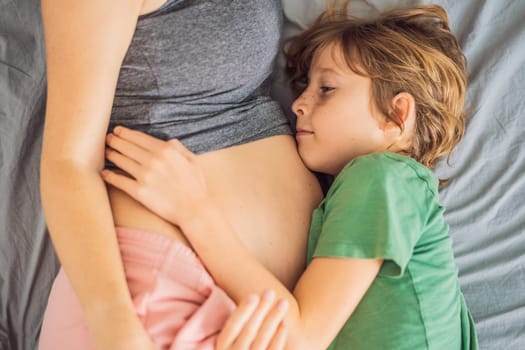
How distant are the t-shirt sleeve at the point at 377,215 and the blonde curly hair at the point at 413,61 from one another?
0.57 ft

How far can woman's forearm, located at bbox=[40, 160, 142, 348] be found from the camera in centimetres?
74

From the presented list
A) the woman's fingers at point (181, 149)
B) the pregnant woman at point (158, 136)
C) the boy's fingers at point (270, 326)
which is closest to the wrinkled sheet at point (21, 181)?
the pregnant woman at point (158, 136)

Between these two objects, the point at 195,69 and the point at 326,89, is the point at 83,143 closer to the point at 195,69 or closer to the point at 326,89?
the point at 195,69

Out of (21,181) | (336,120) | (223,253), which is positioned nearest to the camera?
(223,253)

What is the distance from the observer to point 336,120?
3.30ft

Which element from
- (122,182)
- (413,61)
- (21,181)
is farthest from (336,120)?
(21,181)

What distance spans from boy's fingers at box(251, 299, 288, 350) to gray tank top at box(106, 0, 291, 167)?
31 centimetres

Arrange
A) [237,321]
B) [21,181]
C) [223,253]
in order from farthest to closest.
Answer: [21,181], [223,253], [237,321]

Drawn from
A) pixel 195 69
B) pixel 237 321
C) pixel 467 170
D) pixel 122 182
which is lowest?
pixel 467 170

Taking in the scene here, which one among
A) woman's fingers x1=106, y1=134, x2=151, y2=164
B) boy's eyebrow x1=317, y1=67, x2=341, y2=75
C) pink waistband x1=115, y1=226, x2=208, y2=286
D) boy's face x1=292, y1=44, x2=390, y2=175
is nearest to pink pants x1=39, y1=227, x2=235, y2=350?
pink waistband x1=115, y1=226, x2=208, y2=286

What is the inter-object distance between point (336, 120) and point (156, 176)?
36cm

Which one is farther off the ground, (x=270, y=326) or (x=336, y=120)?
(x=336, y=120)

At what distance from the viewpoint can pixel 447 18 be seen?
45.3 inches

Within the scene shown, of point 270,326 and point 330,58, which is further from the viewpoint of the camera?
point 330,58
